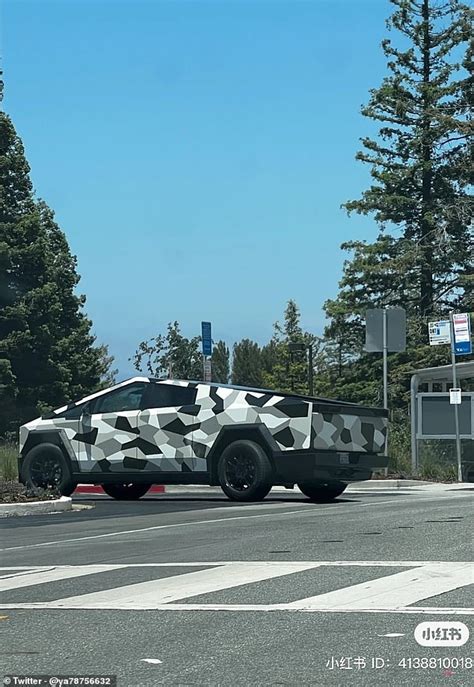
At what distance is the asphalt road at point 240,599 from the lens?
572cm

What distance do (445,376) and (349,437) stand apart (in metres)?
12.1

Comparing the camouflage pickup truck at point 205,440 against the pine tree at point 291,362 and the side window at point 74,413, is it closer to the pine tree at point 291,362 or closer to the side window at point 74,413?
the side window at point 74,413

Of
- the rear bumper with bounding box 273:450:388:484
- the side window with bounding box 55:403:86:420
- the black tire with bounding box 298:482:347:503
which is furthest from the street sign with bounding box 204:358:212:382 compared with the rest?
the rear bumper with bounding box 273:450:388:484

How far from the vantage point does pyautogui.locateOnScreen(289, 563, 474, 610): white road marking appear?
7.29 m

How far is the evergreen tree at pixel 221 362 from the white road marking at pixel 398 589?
97589 millimetres

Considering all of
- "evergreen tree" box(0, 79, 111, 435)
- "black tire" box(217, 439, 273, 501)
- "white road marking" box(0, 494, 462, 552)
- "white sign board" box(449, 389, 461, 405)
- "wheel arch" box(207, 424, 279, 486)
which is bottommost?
"white road marking" box(0, 494, 462, 552)

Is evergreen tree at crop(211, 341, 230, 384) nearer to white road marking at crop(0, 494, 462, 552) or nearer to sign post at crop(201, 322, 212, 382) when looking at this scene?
sign post at crop(201, 322, 212, 382)

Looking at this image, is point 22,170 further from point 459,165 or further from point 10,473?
point 10,473

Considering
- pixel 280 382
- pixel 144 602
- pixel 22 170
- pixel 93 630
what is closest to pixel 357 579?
pixel 144 602

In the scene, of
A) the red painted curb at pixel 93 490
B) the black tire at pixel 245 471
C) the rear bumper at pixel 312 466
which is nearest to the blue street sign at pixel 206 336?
the red painted curb at pixel 93 490

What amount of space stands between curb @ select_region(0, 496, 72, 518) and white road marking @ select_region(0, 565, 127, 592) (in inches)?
229

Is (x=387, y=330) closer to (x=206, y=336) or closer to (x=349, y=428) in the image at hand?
(x=206, y=336)

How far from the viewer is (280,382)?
85188 millimetres

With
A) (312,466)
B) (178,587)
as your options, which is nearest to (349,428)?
(312,466)
